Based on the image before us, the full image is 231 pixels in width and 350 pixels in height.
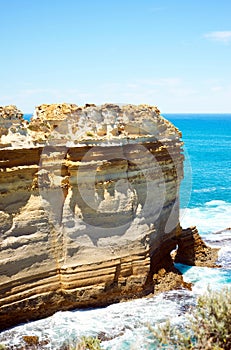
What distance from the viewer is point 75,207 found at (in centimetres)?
1574

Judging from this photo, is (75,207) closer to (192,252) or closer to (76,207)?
(76,207)

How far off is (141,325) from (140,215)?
387cm

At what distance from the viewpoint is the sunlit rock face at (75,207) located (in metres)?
14.7

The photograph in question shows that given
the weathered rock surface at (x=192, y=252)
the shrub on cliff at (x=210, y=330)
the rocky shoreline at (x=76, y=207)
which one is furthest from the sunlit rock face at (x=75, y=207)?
the shrub on cliff at (x=210, y=330)

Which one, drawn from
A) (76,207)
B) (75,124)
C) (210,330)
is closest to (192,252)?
(76,207)

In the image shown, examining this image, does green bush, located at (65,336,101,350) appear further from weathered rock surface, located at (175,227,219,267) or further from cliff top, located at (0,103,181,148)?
weathered rock surface, located at (175,227,219,267)

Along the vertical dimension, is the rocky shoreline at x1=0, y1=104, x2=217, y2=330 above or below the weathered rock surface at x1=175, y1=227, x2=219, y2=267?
above

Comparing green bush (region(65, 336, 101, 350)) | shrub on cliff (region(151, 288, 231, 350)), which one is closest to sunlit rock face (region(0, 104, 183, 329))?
green bush (region(65, 336, 101, 350))

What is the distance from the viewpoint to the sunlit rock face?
14.7 m

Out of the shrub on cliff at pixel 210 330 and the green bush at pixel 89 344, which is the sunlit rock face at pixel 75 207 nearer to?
the green bush at pixel 89 344

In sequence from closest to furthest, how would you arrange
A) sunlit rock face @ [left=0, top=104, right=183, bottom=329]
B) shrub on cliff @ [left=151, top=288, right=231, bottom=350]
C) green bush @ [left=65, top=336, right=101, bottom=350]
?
shrub on cliff @ [left=151, top=288, right=231, bottom=350] → green bush @ [left=65, top=336, right=101, bottom=350] → sunlit rock face @ [left=0, top=104, right=183, bottom=329]

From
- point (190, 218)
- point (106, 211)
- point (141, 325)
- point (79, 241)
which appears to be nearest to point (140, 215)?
point (106, 211)

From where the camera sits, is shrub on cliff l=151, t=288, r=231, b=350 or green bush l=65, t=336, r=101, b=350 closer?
shrub on cliff l=151, t=288, r=231, b=350

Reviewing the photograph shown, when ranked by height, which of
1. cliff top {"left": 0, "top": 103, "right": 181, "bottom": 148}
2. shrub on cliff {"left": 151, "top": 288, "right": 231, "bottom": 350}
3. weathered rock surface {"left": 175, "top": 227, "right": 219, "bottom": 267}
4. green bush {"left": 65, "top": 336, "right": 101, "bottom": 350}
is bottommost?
weathered rock surface {"left": 175, "top": 227, "right": 219, "bottom": 267}
